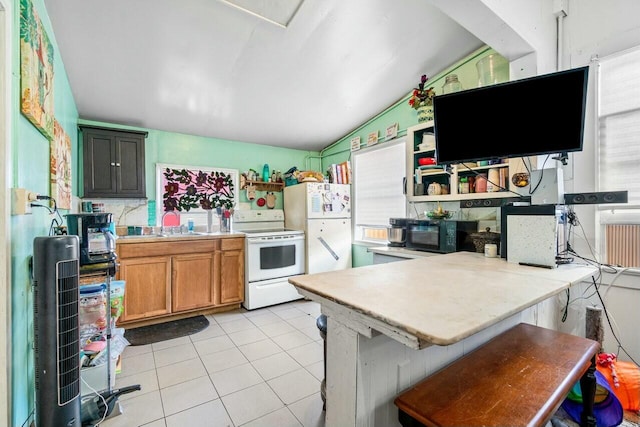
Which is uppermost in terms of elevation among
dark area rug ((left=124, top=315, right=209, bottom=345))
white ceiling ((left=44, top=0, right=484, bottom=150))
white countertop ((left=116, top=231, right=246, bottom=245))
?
white ceiling ((left=44, top=0, right=484, bottom=150))

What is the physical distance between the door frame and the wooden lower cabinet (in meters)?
1.87

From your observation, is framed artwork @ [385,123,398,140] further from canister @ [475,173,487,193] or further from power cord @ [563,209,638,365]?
power cord @ [563,209,638,365]

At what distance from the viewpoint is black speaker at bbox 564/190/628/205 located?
160 cm

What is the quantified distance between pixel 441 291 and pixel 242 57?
2.59 m

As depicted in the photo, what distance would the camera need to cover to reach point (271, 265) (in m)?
3.60

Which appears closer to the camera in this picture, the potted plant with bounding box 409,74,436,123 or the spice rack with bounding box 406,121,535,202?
the spice rack with bounding box 406,121,535,202

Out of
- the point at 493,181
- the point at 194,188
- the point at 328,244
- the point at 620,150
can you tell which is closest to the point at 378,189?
the point at 328,244

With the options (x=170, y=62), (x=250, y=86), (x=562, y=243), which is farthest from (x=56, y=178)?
(x=562, y=243)

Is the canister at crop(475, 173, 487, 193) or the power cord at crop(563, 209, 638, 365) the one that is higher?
the canister at crop(475, 173, 487, 193)

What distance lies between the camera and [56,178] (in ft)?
6.31

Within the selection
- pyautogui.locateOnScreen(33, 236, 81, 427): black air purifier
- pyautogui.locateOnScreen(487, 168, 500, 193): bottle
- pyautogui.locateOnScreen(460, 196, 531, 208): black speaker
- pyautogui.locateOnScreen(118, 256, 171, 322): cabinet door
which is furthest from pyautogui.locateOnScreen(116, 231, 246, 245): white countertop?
pyautogui.locateOnScreen(487, 168, 500, 193): bottle

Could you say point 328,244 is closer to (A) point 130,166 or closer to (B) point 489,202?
(B) point 489,202

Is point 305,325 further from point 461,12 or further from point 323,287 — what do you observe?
point 461,12

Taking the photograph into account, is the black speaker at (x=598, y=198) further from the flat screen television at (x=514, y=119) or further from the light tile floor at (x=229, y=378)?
the light tile floor at (x=229, y=378)
